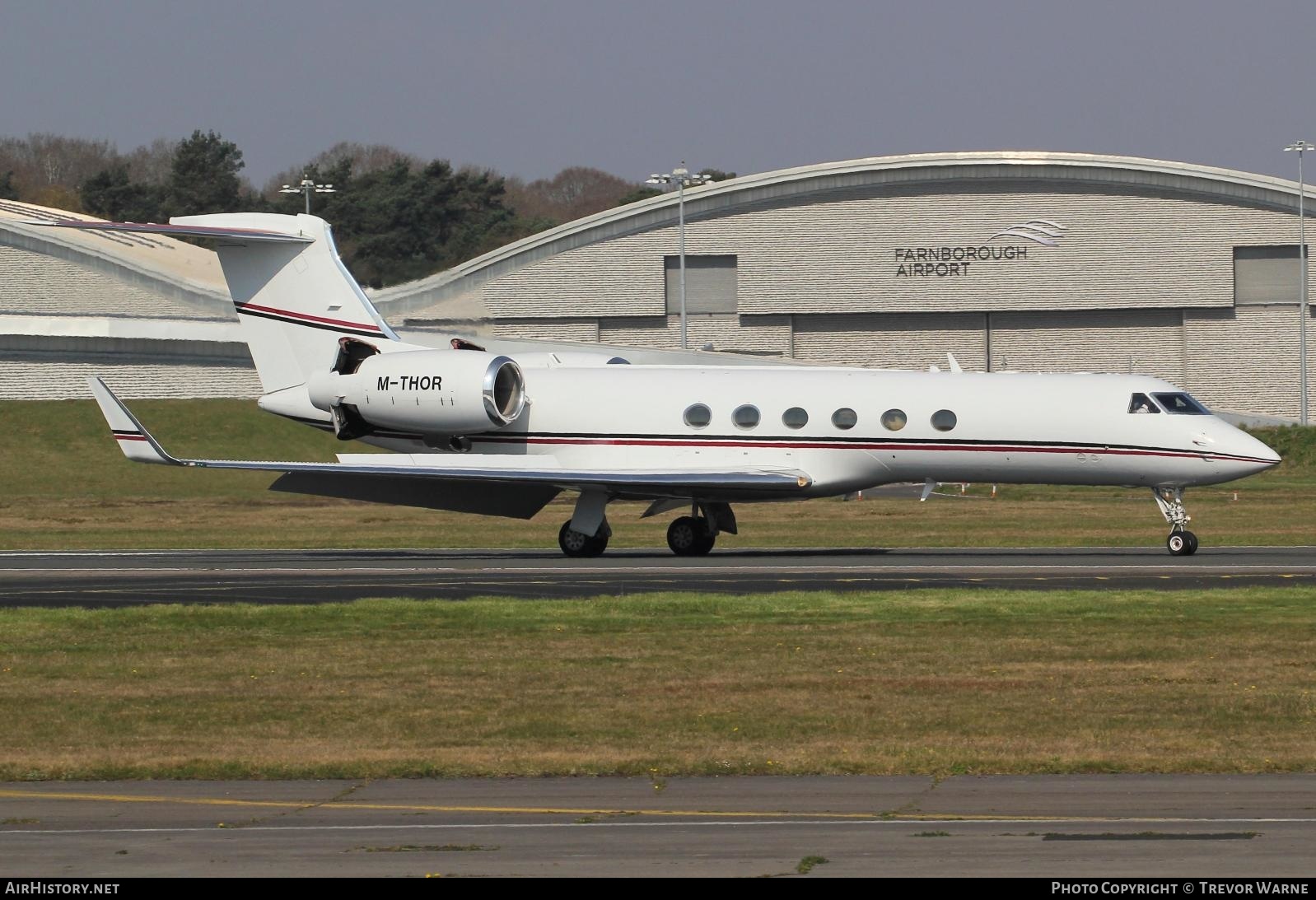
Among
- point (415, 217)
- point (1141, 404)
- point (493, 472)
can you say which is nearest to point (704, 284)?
point (415, 217)

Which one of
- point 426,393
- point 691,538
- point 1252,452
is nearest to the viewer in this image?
point 1252,452

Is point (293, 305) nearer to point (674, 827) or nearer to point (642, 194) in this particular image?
point (674, 827)

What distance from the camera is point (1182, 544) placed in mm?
27250

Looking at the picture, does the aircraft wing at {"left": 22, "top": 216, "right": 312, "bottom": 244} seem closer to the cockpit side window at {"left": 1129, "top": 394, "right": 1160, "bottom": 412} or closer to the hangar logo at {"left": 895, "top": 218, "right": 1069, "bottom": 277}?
the cockpit side window at {"left": 1129, "top": 394, "right": 1160, "bottom": 412}

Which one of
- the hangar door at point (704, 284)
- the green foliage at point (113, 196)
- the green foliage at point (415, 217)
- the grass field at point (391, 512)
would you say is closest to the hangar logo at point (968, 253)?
the hangar door at point (704, 284)

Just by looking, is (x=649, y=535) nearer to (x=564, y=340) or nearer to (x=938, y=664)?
(x=938, y=664)

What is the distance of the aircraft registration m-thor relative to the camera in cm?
2744

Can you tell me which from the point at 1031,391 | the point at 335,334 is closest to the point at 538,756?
the point at 1031,391

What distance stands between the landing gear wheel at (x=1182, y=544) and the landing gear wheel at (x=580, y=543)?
938 cm

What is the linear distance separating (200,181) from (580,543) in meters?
97.1

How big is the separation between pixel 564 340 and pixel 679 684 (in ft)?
200

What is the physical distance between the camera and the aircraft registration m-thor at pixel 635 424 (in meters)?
27.4

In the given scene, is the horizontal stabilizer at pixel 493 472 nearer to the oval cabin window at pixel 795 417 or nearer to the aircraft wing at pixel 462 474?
the aircraft wing at pixel 462 474

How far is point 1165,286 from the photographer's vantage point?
7075 cm
